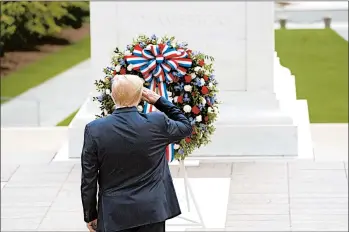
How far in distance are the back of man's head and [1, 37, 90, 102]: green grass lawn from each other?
12716 millimetres

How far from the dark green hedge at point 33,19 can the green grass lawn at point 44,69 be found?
57 centimetres

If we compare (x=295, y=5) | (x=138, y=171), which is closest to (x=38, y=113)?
(x=138, y=171)

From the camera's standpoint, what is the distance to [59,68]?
22.0 metres

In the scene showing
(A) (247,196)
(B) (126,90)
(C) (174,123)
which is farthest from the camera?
(A) (247,196)

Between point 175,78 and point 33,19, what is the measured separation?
1434 centimetres

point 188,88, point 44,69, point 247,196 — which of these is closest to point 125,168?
point 188,88

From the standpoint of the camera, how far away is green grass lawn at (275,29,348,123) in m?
17.7

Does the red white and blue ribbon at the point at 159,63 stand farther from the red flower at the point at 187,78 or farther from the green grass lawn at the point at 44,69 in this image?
the green grass lawn at the point at 44,69

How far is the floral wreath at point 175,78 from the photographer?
9125mm

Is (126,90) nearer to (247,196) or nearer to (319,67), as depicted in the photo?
(247,196)

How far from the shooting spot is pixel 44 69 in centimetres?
2202

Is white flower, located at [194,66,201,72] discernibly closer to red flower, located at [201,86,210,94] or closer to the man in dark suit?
red flower, located at [201,86,210,94]

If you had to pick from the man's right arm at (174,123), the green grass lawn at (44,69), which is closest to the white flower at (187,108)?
the man's right arm at (174,123)

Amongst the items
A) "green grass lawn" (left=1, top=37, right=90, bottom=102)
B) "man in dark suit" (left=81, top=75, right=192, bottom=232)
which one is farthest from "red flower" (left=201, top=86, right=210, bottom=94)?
"green grass lawn" (left=1, top=37, right=90, bottom=102)
